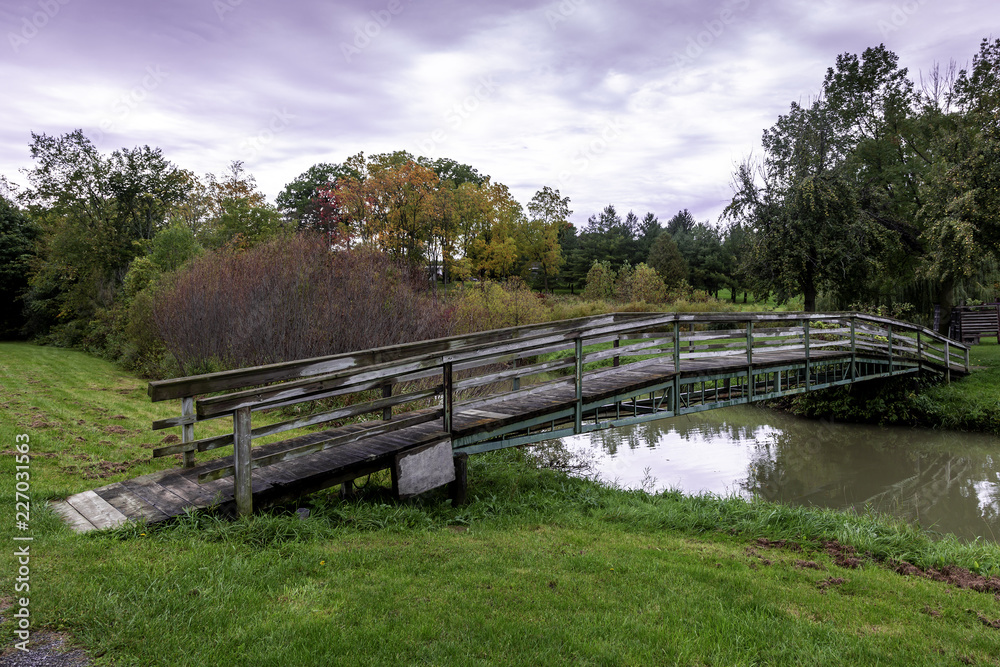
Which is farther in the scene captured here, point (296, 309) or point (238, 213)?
point (238, 213)

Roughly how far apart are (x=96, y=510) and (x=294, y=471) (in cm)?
154

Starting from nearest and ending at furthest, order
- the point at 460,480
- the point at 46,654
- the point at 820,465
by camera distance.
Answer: the point at 46,654
the point at 460,480
the point at 820,465

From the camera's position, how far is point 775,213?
61.1 feet

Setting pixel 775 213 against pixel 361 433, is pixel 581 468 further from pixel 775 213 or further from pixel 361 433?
pixel 775 213

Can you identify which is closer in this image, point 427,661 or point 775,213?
point 427,661

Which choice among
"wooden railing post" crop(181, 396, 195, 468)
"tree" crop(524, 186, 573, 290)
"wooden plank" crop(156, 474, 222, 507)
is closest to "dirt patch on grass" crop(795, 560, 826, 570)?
"wooden plank" crop(156, 474, 222, 507)

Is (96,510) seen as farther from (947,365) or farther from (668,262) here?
(668,262)

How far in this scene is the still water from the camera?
29.7 feet

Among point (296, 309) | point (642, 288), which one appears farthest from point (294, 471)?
point (642, 288)

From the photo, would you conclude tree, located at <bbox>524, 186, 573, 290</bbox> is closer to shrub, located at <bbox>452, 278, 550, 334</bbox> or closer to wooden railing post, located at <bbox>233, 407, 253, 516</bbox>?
shrub, located at <bbox>452, 278, 550, 334</bbox>

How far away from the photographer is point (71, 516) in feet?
14.7

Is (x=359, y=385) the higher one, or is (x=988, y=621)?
(x=359, y=385)

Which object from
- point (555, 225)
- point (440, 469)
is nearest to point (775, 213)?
point (440, 469)

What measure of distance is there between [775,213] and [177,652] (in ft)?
65.5
